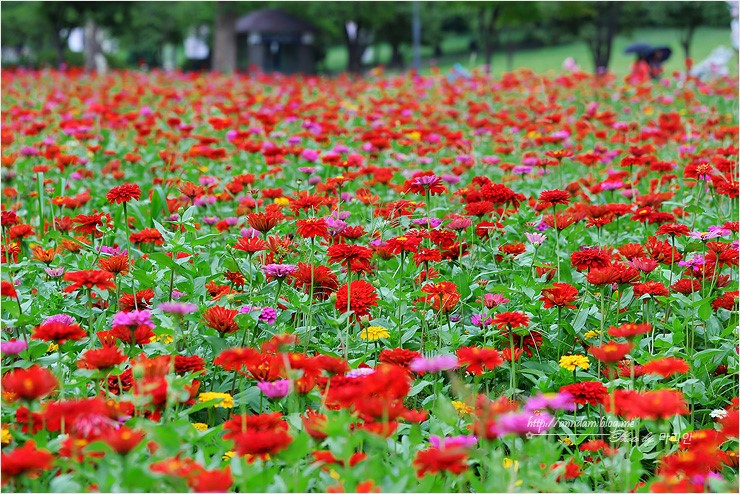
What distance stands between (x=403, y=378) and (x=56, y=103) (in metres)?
7.15

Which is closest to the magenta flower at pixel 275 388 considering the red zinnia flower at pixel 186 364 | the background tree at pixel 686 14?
the red zinnia flower at pixel 186 364

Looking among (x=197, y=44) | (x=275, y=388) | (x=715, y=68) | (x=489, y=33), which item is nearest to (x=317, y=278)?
(x=275, y=388)

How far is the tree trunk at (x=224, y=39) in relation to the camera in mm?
21880

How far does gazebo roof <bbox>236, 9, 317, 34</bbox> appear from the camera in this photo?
26406mm

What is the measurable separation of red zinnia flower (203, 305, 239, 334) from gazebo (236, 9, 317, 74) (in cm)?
2477

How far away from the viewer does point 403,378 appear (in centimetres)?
160

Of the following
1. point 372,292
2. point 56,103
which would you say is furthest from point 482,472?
point 56,103

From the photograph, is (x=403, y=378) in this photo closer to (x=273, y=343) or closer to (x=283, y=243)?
(x=273, y=343)

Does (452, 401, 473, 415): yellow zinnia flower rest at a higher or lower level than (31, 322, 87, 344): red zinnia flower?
lower

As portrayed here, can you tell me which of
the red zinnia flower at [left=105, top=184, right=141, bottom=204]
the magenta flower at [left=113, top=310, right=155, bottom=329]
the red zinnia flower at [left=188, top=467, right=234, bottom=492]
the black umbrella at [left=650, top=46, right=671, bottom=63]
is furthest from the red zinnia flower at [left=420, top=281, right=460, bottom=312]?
the black umbrella at [left=650, top=46, right=671, bottom=63]

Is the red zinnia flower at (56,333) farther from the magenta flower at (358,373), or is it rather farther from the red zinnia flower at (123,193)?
the red zinnia flower at (123,193)

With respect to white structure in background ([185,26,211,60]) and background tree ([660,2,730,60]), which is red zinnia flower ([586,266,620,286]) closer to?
background tree ([660,2,730,60])

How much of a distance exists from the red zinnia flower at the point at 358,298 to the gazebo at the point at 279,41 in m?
24.5

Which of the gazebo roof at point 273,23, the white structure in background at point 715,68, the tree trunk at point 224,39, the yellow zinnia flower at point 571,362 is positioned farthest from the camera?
the gazebo roof at point 273,23
